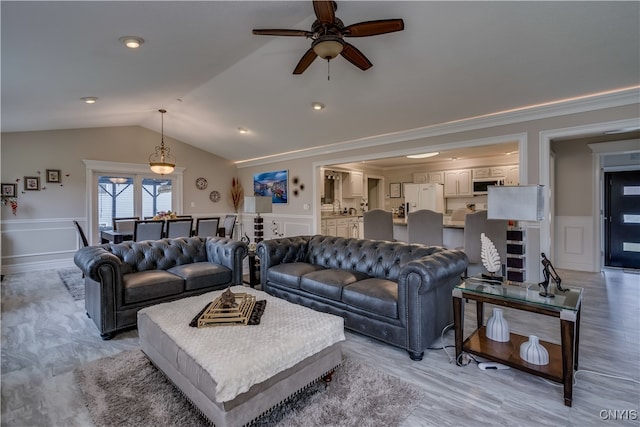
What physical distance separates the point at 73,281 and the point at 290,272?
4.09 m

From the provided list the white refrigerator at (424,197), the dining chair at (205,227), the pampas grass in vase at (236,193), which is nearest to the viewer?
the dining chair at (205,227)

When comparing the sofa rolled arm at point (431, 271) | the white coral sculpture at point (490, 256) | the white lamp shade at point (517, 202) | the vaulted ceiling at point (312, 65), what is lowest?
the sofa rolled arm at point (431, 271)

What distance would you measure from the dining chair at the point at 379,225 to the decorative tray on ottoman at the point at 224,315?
3168 mm

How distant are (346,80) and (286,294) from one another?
290 centimetres

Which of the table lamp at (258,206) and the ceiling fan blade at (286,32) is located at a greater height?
the ceiling fan blade at (286,32)

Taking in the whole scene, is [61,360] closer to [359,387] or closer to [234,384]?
[234,384]

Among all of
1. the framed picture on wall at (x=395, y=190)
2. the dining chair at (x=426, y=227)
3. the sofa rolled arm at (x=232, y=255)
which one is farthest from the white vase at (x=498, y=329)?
the framed picture on wall at (x=395, y=190)

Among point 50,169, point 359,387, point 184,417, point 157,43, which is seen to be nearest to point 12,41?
point 157,43

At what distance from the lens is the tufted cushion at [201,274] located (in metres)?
3.50

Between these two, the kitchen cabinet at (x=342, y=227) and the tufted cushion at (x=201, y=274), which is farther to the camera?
the kitchen cabinet at (x=342, y=227)

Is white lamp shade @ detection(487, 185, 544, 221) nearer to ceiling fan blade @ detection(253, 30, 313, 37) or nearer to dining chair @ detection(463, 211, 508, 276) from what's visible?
dining chair @ detection(463, 211, 508, 276)

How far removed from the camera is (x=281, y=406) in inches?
75.0

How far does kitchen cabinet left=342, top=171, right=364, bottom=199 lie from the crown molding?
208 cm

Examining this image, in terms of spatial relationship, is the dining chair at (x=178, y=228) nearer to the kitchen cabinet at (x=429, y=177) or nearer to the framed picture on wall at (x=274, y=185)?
the framed picture on wall at (x=274, y=185)
